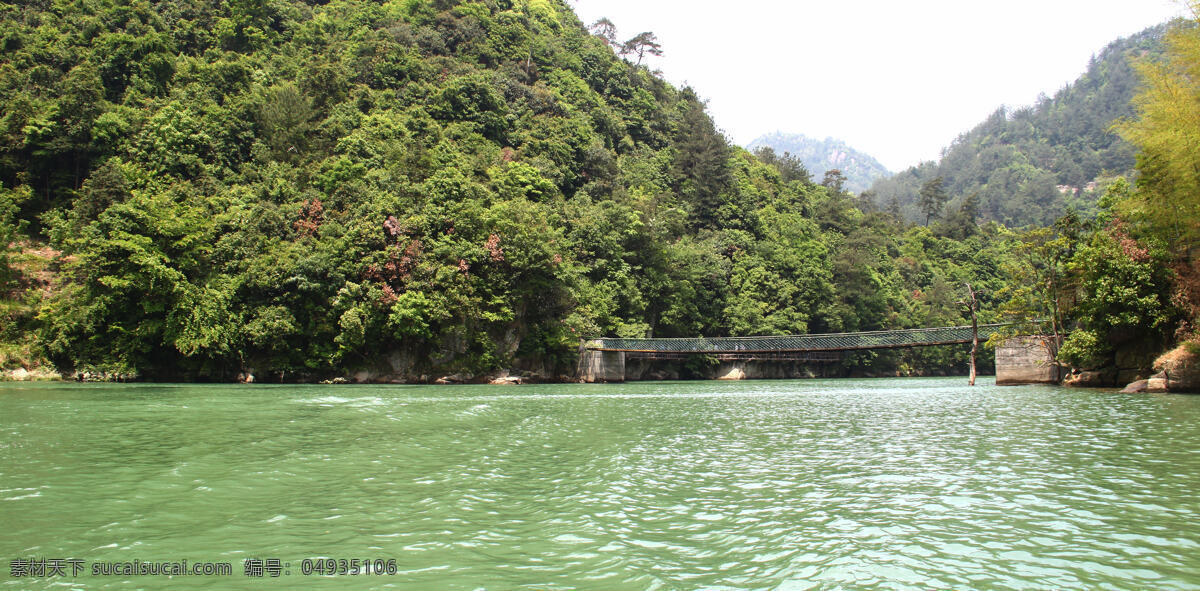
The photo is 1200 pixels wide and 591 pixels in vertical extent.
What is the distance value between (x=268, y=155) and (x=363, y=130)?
283 inches

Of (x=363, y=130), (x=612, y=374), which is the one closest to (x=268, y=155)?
(x=363, y=130)

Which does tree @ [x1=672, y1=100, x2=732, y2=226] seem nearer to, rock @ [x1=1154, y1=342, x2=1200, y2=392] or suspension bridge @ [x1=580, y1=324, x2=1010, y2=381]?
suspension bridge @ [x1=580, y1=324, x2=1010, y2=381]

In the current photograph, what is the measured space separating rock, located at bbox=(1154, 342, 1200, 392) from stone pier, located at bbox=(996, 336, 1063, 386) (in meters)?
10.6

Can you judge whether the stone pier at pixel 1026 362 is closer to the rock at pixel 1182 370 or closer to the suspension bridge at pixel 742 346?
the suspension bridge at pixel 742 346

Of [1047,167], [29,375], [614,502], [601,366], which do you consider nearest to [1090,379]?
[601,366]

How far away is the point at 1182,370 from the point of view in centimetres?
2314

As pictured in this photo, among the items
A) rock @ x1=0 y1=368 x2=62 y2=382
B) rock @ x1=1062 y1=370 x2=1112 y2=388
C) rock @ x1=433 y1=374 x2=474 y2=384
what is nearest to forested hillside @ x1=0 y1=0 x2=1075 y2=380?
rock @ x1=433 y1=374 x2=474 y2=384

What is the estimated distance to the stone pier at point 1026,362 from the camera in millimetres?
34281

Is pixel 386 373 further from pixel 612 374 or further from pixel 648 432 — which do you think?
pixel 648 432

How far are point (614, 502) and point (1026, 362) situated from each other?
118ft

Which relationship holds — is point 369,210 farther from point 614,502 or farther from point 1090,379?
point 1090,379

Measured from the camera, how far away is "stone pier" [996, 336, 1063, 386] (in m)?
34.3

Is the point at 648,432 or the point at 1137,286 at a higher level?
the point at 1137,286

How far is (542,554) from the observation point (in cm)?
586
